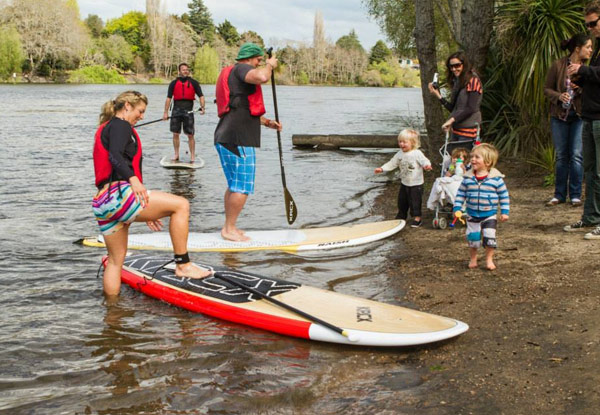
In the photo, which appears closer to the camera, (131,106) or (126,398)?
(126,398)

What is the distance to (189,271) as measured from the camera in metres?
5.60

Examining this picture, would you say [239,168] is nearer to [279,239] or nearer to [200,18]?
[279,239]

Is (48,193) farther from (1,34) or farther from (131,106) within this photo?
(1,34)

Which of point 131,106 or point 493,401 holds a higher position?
point 131,106

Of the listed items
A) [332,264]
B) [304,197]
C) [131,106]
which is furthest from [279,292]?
[304,197]

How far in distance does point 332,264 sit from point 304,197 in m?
3.99

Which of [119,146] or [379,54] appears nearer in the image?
[119,146]

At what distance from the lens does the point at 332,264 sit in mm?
6719

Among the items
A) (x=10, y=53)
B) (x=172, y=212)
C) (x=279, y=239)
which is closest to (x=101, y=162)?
(x=172, y=212)

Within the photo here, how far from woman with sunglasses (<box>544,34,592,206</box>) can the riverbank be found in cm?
34

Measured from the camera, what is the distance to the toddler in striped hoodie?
5.86m

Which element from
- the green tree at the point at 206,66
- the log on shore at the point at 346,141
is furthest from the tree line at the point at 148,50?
the log on shore at the point at 346,141

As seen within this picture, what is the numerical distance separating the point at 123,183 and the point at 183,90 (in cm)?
879

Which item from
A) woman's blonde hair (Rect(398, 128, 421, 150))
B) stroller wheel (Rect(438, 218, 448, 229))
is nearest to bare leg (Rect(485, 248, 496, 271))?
stroller wheel (Rect(438, 218, 448, 229))
